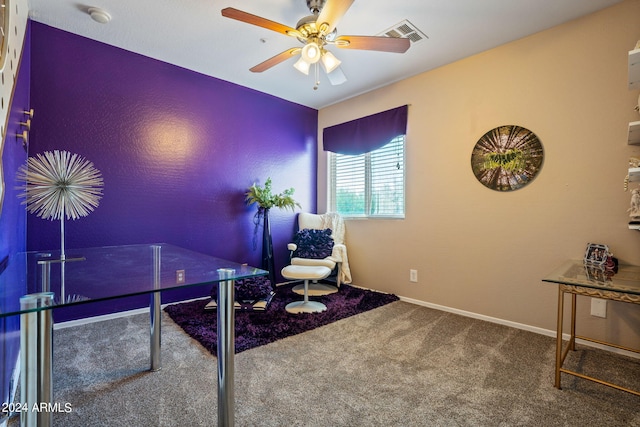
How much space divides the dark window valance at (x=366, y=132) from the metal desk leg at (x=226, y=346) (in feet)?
9.20

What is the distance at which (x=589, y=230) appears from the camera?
7.36ft

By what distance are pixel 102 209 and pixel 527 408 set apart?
3378 millimetres

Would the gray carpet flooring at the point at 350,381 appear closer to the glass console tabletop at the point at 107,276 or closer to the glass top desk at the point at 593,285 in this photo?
the glass top desk at the point at 593,285

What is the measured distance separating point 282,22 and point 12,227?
230 centimetres

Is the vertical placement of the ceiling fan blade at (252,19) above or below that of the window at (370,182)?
above

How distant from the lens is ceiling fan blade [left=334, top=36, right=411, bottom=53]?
1.92m

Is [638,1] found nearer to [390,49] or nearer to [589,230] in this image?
[589,230]

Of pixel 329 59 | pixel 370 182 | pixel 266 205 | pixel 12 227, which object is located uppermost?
pixel 329 59

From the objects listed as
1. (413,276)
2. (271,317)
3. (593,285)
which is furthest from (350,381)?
(413,276)

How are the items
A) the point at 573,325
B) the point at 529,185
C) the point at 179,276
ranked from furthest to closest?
the point at 529,185
the point at 573,325
the point at 179,276

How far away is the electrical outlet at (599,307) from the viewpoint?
2.16m

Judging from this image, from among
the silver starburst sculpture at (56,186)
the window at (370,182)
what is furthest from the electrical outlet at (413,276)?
the silver starburst sculpture at (56,186)

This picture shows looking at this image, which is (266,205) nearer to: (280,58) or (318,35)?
(280,58)

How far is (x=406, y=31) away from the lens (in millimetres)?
2477
